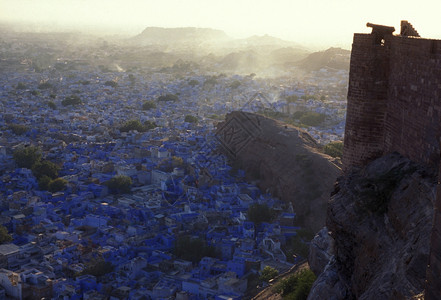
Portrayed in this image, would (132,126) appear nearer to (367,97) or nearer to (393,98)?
(367,97)

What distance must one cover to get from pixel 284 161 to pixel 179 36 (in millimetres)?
106581

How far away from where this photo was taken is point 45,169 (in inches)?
912

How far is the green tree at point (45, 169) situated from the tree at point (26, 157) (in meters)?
0.72

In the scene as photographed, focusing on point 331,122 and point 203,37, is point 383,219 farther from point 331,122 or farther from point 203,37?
point 203,37

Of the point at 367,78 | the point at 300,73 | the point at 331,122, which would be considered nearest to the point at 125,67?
the point at 300,73

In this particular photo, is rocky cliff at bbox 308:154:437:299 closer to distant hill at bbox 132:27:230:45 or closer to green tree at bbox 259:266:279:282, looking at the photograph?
green tree at bbox 259:266:279:282

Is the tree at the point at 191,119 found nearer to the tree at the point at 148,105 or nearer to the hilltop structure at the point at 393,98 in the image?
the tree at the point at 148,105

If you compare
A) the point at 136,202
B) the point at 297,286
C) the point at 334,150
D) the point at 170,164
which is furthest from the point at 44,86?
the point at 297,286

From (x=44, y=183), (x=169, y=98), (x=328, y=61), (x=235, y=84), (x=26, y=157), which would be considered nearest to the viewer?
(x=44, y=183)

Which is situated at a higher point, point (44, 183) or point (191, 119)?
point (191, 119)

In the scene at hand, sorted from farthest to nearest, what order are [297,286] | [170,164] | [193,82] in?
[193,82], [170,164], [297,286]

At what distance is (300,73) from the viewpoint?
5722 cm

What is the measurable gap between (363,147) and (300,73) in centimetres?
5090

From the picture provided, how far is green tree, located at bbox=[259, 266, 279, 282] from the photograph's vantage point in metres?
13.9
